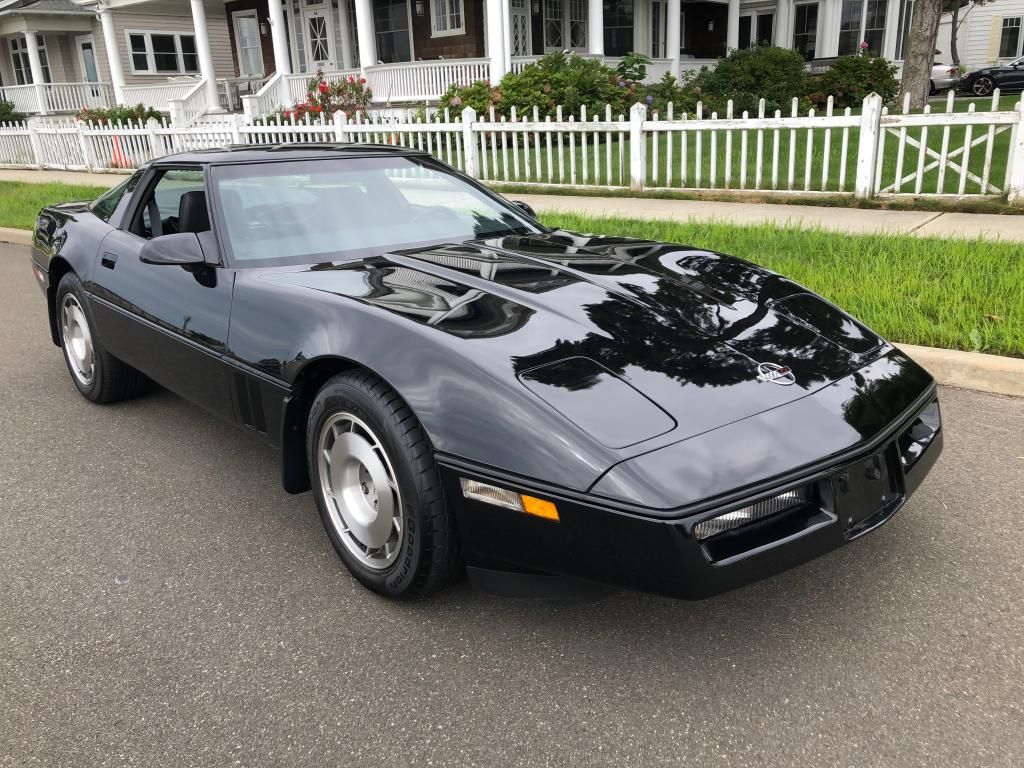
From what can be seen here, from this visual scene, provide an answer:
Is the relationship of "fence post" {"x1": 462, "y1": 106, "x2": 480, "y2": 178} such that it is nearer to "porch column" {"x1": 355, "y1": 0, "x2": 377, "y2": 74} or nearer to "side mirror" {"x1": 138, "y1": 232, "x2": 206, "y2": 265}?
"side mirror" {"x1": 138, "y1": 232, "x2": 206, "y2": 265}

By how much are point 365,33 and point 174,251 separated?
1879cm

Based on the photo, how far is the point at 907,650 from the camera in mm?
2414

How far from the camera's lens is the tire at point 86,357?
4.50 metres

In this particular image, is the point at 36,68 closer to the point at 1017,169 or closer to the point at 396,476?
the point at 1017,169

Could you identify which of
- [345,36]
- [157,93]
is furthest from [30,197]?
[157,93]

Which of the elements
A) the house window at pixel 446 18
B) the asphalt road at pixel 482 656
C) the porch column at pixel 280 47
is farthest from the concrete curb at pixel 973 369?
the porch column at pixel 280 47

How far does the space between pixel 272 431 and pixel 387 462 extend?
0.71 metres

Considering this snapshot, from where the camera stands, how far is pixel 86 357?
4727mm

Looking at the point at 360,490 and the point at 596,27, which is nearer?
the point at 360,490

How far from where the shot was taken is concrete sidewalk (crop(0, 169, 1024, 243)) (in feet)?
24.2

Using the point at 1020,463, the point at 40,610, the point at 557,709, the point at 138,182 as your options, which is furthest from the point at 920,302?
the point at 40,610

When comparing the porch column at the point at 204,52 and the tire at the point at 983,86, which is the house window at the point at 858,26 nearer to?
the tire at the point at 983,86

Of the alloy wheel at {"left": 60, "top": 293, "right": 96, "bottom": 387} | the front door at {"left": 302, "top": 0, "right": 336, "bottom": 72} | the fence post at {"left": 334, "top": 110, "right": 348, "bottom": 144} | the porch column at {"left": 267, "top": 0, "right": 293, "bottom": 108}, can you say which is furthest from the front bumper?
the front door at {"left": 302, "top": 0, "right": 336, "bottom": 72}

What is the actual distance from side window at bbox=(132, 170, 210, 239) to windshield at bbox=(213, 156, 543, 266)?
21cm
